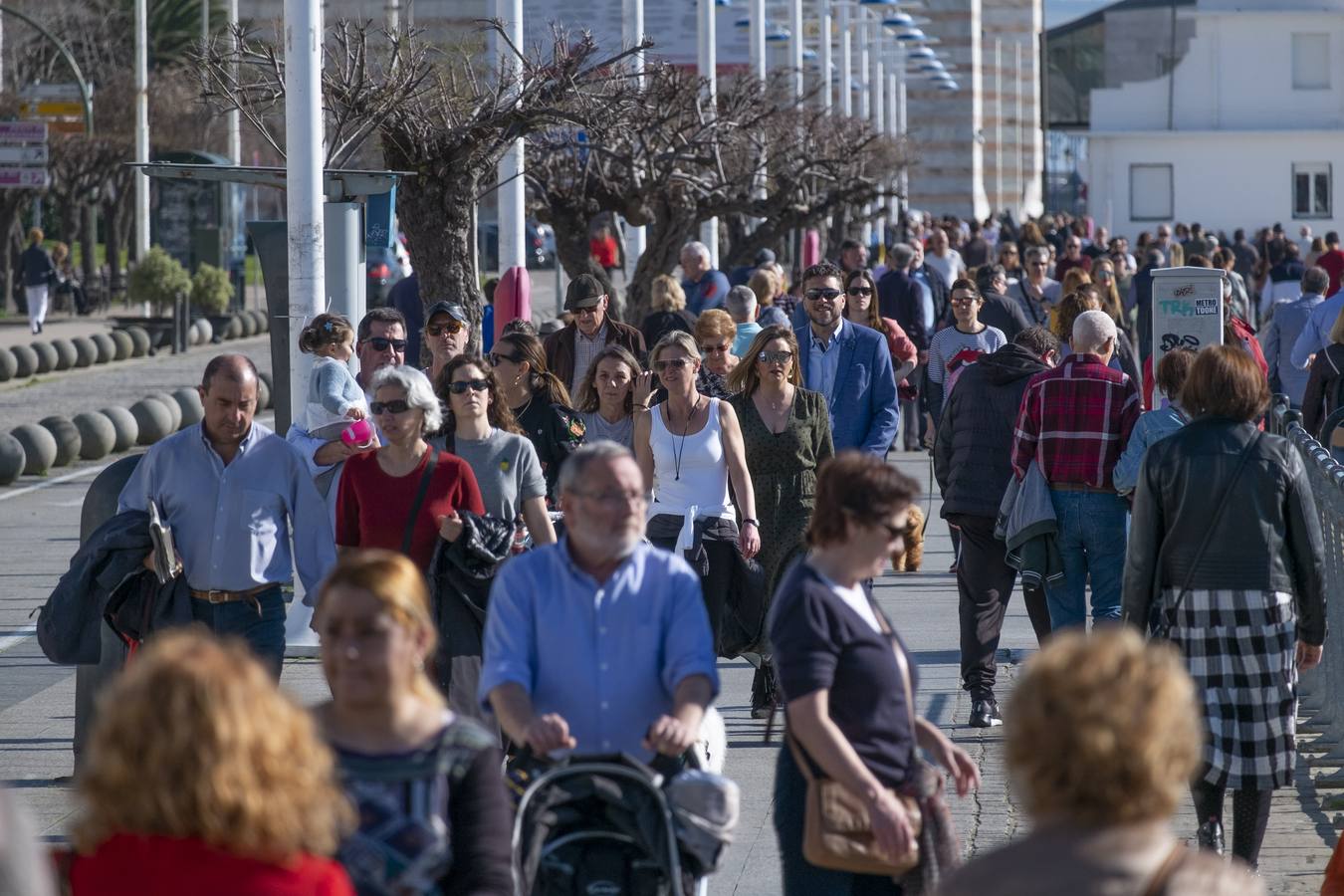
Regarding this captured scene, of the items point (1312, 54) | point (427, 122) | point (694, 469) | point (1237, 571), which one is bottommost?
point (1237, 571)

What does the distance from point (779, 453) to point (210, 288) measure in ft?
106

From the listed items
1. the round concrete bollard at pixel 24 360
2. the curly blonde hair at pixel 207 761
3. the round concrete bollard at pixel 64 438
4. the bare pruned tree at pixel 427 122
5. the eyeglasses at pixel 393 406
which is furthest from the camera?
the round concrete bollard at pixel 24 360

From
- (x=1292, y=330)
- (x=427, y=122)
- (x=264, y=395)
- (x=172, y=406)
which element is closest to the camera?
(x=427, y=122)

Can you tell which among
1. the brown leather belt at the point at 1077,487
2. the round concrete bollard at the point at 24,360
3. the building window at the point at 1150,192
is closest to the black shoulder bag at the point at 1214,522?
the brown leather belt at the point at 1077,487

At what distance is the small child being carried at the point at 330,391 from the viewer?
8.94 meters

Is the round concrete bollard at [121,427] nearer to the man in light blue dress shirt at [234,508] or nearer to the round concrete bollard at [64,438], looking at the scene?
the round concrete bollard at [64,438]

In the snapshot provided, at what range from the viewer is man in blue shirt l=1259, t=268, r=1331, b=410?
17391 mm

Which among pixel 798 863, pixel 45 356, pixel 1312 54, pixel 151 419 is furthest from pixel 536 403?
pixel 1312 54

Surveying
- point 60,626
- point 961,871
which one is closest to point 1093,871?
point 961,871

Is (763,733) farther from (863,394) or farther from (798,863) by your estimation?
(798,863)

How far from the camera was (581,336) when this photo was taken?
12.5 metres

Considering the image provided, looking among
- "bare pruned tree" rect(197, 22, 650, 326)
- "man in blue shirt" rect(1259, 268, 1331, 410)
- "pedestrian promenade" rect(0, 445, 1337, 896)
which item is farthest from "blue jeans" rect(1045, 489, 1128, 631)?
"man in blue shirt" rect(1259, 268, 1331, 410)

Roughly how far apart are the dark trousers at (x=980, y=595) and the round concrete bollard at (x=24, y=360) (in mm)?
23005

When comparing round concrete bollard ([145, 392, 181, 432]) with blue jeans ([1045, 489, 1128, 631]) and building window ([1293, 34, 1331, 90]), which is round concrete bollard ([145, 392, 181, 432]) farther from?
building window ([1293, 34, 1331, 90])
